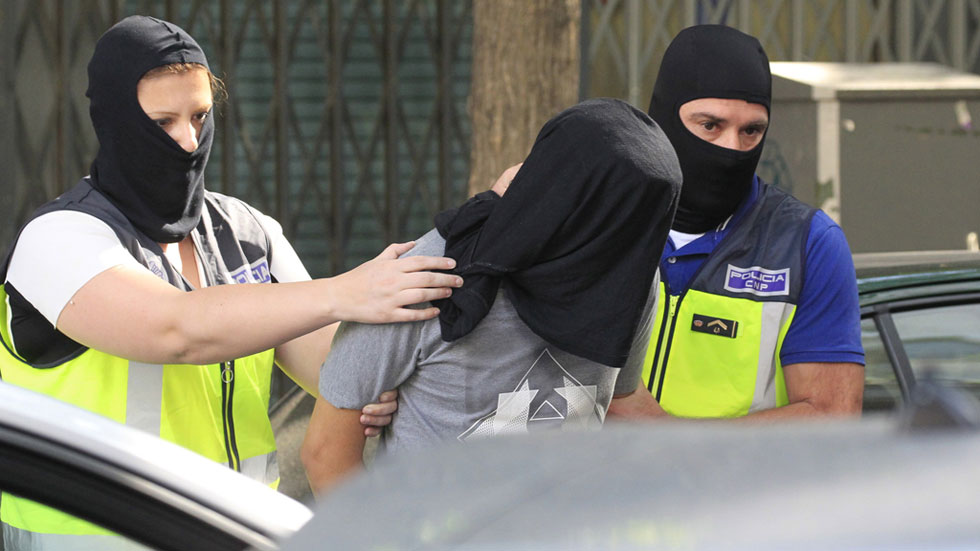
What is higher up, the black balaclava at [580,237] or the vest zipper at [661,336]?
the black balaclava at [580,237]

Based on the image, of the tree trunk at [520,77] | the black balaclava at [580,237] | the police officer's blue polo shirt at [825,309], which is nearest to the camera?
the black balaclava at [580,237]

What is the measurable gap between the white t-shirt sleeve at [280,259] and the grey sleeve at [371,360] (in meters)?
0.54

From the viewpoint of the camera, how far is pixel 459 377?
71.4 inches

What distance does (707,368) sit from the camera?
2338mm

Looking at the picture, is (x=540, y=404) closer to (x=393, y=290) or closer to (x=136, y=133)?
(x=393, y=290)

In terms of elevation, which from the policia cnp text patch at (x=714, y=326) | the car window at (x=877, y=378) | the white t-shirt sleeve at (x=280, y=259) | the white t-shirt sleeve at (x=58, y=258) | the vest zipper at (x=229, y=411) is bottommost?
the car window at (x=877, y=378)

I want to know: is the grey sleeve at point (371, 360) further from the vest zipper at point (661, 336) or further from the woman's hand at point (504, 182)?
the vest zipper at point (661, 336)

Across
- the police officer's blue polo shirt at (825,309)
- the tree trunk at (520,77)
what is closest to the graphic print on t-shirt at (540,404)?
the police officer's blue polo shirt at (825,309)

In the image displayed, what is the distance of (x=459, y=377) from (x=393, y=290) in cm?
18

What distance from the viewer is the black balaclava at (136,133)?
210 cm

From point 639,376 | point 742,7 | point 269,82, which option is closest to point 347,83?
point 269,82

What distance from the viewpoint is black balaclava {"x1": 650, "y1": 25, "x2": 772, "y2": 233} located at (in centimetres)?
240

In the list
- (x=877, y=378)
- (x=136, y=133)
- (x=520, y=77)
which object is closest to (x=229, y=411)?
(x=136, y=133)

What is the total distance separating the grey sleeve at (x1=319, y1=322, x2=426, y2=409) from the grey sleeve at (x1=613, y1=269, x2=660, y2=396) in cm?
37
